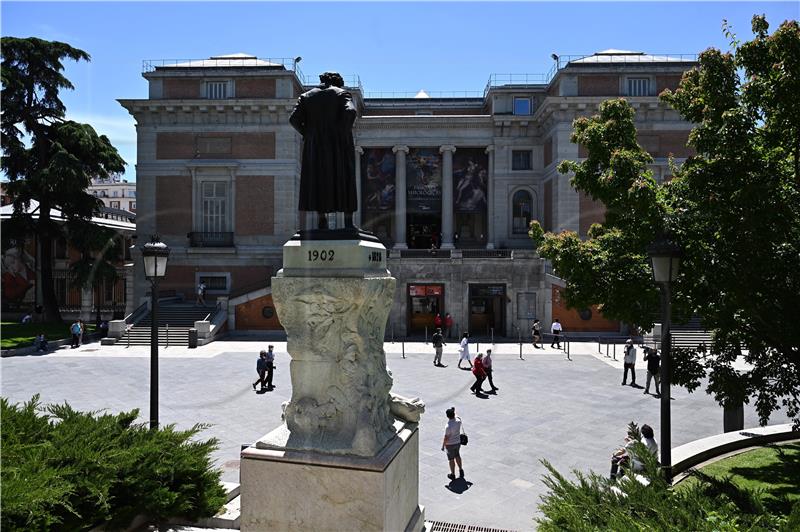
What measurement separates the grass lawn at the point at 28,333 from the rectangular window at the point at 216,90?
56.3ft

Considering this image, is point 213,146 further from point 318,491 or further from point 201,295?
point 318,491

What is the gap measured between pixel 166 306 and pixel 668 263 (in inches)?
1238

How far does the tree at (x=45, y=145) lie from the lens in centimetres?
3044

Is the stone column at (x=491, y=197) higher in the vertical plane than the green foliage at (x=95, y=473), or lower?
higher

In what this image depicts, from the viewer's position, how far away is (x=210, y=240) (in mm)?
36688

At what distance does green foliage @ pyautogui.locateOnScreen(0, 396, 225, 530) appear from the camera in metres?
5.29

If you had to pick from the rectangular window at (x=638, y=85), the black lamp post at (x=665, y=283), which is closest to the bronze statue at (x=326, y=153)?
the black lamp post at (x=665, y=283)

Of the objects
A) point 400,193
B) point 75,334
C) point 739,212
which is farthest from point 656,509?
point 400,193

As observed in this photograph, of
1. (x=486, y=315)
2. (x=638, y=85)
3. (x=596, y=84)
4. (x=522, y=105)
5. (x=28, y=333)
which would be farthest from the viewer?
(x=522, y=105)

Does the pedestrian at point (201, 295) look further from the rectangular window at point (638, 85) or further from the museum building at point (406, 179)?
the rectangular window at point (638, 85)

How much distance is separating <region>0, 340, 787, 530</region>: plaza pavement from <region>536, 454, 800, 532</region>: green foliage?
2743 mm

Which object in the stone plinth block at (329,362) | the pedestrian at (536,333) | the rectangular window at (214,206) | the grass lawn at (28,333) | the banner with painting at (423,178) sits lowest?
the grass lawn at (28,333)

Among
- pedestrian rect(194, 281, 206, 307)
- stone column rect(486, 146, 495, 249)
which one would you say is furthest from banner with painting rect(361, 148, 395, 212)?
pedestrian rect(194, 281, 206, 307)

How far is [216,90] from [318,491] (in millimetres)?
36307
